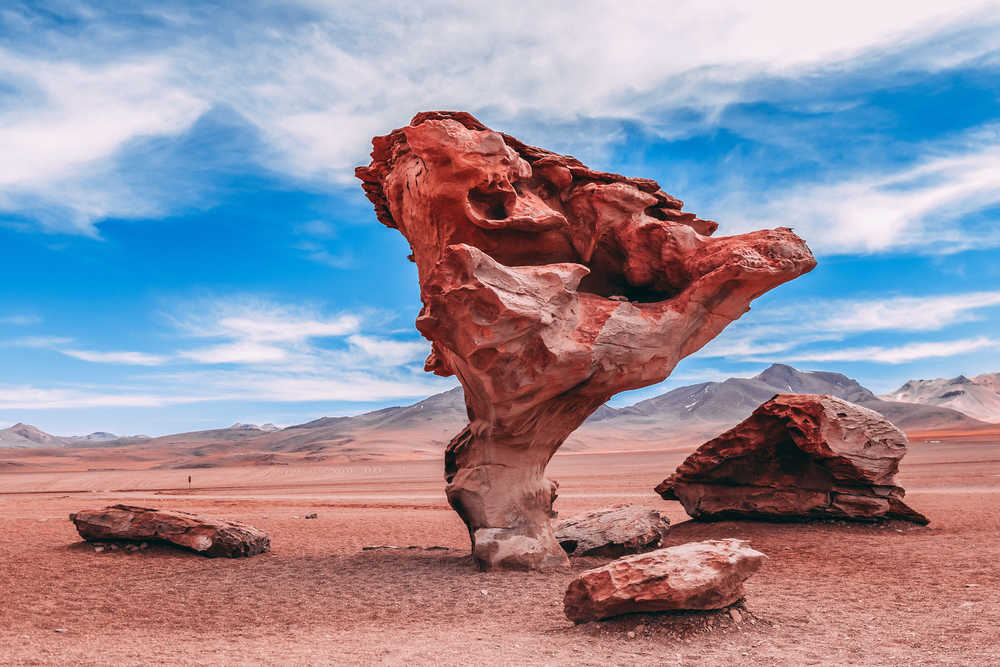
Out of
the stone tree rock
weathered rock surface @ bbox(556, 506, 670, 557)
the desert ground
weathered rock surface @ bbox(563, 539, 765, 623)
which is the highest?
the stone tree rock

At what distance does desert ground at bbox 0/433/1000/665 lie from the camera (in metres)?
6.43

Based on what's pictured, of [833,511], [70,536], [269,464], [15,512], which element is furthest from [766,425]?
[269,464]

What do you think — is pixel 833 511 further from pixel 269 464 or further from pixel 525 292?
pixel 269 464

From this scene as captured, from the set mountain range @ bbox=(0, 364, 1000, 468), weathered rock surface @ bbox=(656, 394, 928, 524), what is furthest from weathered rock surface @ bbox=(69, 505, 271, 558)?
mountain range @ bbox=(0, 364, 1000, 468)

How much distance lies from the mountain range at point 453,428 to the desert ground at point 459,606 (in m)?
70.4

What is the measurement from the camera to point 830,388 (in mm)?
192125

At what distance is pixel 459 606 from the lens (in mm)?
8523

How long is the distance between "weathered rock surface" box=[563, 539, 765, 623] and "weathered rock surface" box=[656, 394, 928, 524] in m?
7.40

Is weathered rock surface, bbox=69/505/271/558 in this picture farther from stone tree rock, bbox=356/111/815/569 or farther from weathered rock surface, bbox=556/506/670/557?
weathered rock surface, bbox=556/506/670/557

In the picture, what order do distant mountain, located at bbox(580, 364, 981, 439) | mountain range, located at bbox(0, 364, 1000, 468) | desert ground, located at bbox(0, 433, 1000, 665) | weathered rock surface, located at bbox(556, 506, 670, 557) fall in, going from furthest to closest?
distant mountain, located at bbox(580, 364, 981, 439) < mountain range, located at bbox(0, 364, 1000, 468) < weathered rock surface, located at bbox(556, 506, 670, 557) < desert ground, located at bbox(0, 433, 1000, 665)

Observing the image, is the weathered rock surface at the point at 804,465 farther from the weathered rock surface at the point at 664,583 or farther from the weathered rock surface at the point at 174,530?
the weathered rock surface at the point at 174,530

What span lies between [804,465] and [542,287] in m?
8.15

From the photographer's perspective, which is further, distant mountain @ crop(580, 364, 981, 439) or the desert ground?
distant mountain @ crop(580, 364, 981, 439)

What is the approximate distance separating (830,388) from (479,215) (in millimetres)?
203594
